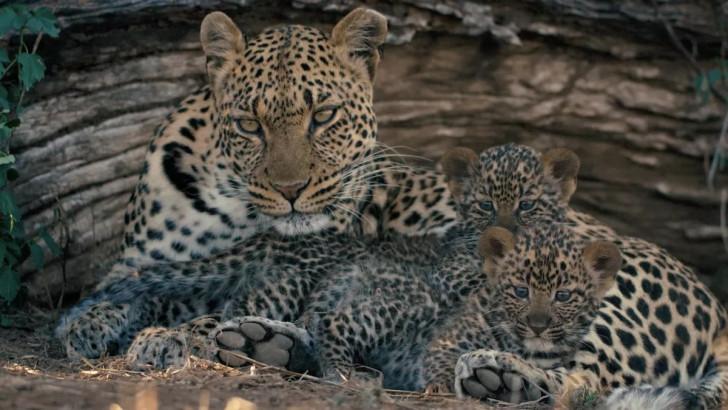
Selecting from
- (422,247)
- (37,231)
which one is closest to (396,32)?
(422,247)

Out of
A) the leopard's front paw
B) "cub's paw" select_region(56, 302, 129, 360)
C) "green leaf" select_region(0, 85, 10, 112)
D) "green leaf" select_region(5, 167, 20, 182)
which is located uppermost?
"green leaf" select_region(0, 85, 10, 112)

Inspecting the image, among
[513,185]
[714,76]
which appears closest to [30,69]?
[513,185]

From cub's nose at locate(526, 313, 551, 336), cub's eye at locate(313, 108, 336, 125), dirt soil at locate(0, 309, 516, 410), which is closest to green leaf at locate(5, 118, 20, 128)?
dirt soil at locate(0, 309, 516, 410)

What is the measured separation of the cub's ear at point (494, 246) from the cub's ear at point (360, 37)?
1.84 m

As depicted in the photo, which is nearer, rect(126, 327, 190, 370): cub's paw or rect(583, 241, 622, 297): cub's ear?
rect(583, 241, 622, 297): cub's ear

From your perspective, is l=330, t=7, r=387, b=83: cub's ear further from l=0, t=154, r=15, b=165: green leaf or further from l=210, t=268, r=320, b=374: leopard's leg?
l=0, t=154, r=15, b=165: green leaf

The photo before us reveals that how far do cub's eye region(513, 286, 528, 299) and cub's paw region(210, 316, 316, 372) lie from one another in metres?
1.20

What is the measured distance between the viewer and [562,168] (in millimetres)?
7594

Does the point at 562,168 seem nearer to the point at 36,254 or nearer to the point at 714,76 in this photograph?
the point at 714,76

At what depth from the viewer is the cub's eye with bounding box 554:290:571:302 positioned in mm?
6254

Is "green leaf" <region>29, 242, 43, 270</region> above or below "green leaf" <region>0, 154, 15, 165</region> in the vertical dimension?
below

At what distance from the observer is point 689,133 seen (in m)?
9.72

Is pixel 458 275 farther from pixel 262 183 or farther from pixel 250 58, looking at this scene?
pixel 250 58

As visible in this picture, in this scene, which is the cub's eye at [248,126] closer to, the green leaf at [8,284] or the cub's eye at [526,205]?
the cub's eye at [526,205]
